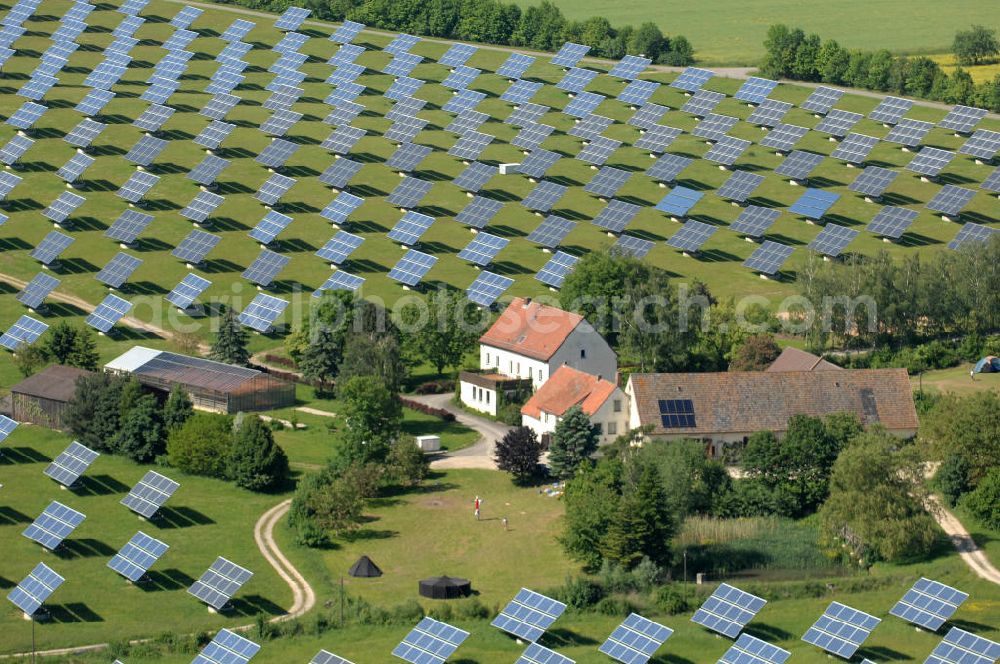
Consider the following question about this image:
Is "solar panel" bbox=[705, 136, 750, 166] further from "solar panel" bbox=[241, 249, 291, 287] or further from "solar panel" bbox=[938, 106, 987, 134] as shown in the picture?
"solar panel" bbox=[241, 249, 291, 287]

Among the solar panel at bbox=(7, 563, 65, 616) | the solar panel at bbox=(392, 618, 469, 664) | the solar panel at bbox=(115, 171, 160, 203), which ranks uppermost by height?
the solar panel at bbox=(392, 618, 469, 664)

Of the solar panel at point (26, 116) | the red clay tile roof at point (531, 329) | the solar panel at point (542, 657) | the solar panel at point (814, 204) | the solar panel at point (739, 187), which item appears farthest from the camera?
the solar panel at point (26, 116)

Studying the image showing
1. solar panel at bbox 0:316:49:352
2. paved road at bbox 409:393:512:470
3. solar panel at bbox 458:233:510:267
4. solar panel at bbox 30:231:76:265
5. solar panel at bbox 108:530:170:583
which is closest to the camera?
solar panel at bbox 108:530:170:583

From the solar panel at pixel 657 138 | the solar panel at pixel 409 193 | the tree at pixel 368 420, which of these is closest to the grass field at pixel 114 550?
the tree at pixel 368 420

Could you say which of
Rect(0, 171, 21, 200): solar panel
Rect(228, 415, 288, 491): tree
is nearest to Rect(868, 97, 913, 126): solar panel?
Rect(0, 171, 21, 200): solar panel

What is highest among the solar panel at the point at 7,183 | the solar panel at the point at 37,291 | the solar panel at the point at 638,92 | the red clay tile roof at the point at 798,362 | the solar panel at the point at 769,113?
the red clay tile roof at the point at 798,362

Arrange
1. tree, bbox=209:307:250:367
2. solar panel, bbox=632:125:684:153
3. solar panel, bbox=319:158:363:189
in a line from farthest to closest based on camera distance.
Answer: solar panel, bbox=632:125:684:153
solar panel, bbox=319:158:363:189
tree, bbox=209:307:250:367

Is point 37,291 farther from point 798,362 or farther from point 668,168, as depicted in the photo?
point 798,362

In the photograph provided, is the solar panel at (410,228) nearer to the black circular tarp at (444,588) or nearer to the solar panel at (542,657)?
the black circular tarp at (444,588)
